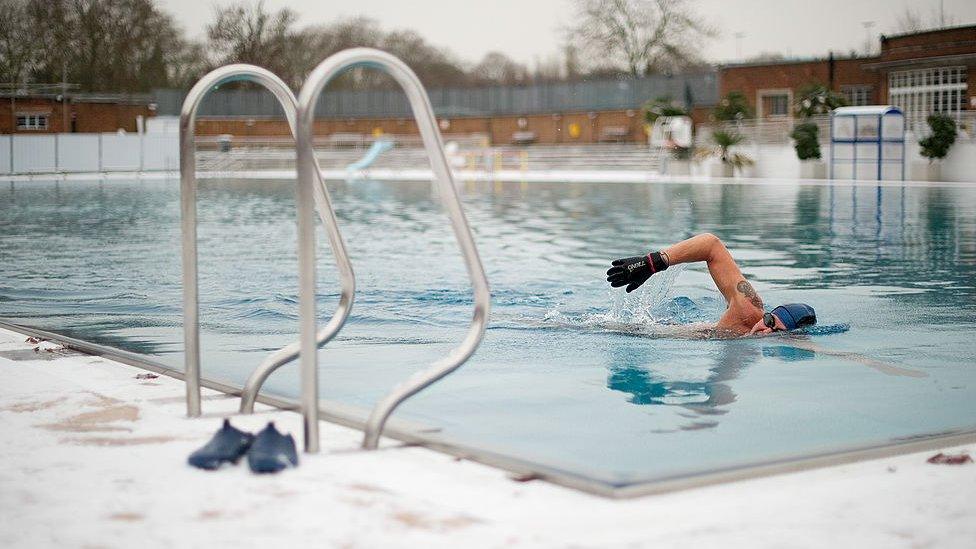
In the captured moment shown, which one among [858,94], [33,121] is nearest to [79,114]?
[33,121]

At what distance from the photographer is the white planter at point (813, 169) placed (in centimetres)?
3472

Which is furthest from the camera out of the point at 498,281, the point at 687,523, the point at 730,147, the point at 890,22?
the point at 890,22

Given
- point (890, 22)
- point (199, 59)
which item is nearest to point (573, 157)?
point (890, 22)

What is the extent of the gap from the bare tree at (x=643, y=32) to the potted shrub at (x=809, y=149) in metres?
31.4

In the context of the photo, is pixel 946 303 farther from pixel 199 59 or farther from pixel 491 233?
pixel 199 59

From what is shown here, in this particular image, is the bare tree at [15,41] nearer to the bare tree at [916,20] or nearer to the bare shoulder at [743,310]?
the bare tree at [916,20]

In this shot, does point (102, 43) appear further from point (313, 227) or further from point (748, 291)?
point (313, 227)

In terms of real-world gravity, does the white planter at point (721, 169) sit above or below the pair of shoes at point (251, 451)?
above

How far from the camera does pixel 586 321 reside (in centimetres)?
848

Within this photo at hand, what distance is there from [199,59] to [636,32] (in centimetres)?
2797

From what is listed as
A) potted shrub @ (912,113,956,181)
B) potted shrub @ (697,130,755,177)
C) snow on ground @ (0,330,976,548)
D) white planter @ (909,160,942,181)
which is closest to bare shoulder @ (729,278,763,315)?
snow on ground @ (0,330,976,548)

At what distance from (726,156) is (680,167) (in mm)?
2213

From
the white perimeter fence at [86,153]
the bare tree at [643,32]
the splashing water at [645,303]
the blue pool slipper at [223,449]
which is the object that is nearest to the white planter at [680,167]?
the white perimeter fence at [86,153]

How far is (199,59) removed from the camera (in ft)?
249
